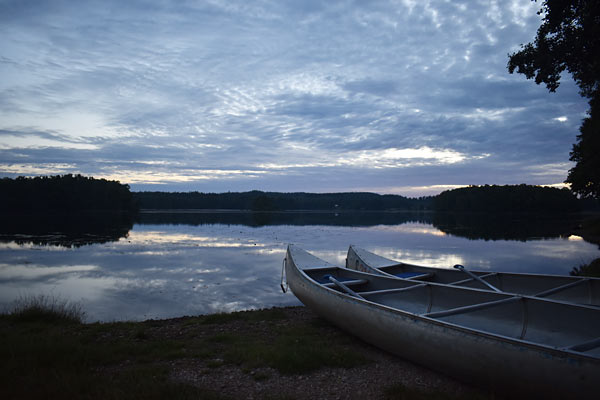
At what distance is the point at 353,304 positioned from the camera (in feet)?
16.6

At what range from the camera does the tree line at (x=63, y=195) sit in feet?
233

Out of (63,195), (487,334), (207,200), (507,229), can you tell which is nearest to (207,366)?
(487,334)

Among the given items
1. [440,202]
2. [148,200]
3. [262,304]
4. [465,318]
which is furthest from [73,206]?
[440,202]

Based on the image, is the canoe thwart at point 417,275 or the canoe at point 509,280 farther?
the canoe thwart at point 417,275

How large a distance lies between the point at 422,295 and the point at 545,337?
1825 millimetres

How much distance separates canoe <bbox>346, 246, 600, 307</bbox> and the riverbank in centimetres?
237

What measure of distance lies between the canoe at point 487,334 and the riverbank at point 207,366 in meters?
0.34

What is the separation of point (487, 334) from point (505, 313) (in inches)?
58.7

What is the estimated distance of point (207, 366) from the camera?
4.45m

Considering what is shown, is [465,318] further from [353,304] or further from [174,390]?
[174,390]

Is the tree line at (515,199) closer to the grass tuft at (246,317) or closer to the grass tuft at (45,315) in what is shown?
the grass tuft at (246,317)

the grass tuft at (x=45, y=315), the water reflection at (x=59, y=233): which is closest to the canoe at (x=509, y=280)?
the grass tuft at (x=45, y=315)

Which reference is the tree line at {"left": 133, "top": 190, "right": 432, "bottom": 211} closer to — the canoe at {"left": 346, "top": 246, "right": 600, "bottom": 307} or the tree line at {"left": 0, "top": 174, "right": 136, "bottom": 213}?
the tree line at {"left": 0, "top": 174, "right": 136, "bottom": 213}

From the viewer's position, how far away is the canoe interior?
158 inches
